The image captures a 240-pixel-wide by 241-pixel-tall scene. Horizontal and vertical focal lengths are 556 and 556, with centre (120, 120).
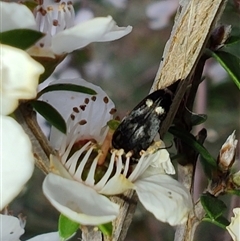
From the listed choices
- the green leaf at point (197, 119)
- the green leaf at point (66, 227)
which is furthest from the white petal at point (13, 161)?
the green leaf at point (197, 119)

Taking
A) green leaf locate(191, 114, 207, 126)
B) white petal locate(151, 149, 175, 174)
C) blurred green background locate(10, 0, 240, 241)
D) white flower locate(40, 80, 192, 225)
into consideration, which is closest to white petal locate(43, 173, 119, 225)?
white flower locate(40, 80, 192, 225)

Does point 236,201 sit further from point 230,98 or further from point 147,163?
point 147,163

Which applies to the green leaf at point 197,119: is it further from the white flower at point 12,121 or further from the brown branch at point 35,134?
the white flower at point 12,121

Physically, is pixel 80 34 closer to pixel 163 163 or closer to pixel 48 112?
pixel 48 112

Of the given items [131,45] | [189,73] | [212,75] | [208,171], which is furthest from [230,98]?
[189,73]

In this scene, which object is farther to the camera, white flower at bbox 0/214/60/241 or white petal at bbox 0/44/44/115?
white flower at bbox 0/214/60/241

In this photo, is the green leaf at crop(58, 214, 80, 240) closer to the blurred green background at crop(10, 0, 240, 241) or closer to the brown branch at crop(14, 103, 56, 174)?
the brown branch at crop(14, 103, 56, 174)
